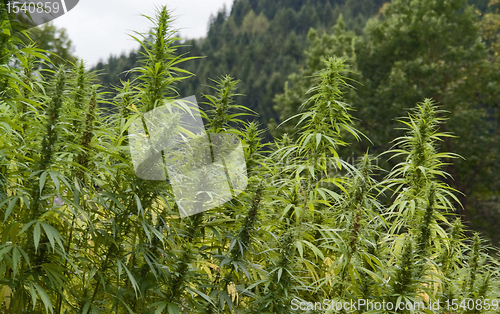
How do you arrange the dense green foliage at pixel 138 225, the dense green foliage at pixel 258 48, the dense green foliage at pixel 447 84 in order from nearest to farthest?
1. the dense green foliage at pixel 138 225
2. the dense green foliage at pixel 447 84
3. the dense green foliage at pixel 258 48

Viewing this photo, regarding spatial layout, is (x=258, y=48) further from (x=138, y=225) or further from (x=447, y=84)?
(x=138, y=225)

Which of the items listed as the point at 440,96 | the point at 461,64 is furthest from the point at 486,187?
the point at 461,64

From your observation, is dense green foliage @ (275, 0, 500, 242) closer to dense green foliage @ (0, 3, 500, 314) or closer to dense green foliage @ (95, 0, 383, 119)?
dense green foliage @ (95, 0, 383, 119)

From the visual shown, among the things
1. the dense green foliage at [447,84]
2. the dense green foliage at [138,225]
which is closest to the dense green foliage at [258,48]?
the dense green foliage at [447,84]

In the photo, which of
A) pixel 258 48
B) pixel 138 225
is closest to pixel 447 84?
pixel 138 225

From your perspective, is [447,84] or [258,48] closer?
[447,84]

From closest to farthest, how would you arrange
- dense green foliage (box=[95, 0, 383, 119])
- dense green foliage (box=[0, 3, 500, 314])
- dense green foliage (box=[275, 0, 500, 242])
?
dense green foliage (box=[0, 3, 500, 314])
dense green foliage (box=[275, 0, 500, 242])
dense green foliage (box=[95, 0, 383, 119])

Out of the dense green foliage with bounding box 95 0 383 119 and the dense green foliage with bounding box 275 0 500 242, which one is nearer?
the dense green foliage with bounding box 275 0 500 242

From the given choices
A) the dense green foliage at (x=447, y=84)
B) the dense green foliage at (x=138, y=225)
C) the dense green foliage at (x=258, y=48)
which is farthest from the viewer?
the dense green foliage at (x=258, y=48)

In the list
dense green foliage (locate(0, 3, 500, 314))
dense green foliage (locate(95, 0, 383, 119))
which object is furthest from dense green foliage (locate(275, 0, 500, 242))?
dense green foliage (locate(0, 3, 500, 314))

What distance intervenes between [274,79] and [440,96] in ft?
35.6

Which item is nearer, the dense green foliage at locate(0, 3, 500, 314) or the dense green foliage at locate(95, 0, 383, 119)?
the dense green foliage at locate(0, 3, 500, 314)

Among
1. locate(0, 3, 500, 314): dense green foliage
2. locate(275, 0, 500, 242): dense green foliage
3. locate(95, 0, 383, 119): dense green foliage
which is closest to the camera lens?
locate(0, 3, 500, 314): dense green foliage

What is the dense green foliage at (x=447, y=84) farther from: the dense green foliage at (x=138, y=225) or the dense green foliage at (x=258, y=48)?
the dense green foliage at (x=138, y=225)
